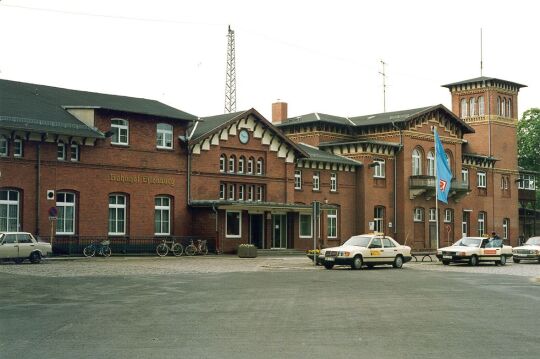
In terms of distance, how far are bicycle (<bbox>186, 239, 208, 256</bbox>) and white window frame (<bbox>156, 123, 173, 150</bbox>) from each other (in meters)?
5.89

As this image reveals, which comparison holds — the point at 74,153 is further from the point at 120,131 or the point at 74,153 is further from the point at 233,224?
the point at 233,224

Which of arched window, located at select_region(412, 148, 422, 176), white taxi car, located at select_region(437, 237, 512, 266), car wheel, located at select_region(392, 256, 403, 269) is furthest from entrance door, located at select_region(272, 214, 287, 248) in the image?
car wheel, located at select_region(392, 256, 403, 269)

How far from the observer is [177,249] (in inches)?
1764

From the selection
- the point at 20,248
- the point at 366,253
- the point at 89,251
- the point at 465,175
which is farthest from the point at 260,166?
the point at 465,175

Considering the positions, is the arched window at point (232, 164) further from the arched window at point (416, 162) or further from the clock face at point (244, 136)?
the arched window at point (416, 162)

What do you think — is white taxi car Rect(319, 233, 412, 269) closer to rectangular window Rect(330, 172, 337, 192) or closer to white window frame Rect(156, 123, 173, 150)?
white window frame Rect(156, 123, 173, 150)

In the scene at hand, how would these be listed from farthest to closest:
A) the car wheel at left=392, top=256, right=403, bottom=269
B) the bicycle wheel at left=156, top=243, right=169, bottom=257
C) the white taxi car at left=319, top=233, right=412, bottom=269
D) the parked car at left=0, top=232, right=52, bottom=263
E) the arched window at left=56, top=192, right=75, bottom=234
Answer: the bicycle wheel at left=156, top=243, right=169, bottom=257 → the arched window at left=56, top=192, right=75, bottom=234 → the car wheel at left=392, top=256, right=403, bottom=269 → the white taxi car at left=319, top=233, right=412, bottom=269 → the parked car at left=0, top=232, right=52, bottom=263

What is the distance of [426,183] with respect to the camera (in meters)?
63.0

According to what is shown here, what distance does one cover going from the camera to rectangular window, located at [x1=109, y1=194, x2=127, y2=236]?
4397cm

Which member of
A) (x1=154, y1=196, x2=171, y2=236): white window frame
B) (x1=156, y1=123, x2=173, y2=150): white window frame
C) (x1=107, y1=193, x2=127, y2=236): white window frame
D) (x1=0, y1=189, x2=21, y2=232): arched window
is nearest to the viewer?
(x1=0, y1=189, x2=21, y2=232): arched window

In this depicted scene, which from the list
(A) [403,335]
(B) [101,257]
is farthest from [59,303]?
(B) [101,257]

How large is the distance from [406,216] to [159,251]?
25629 mm

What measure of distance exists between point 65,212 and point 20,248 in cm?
794

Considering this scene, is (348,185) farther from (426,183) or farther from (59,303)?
(59,303)
